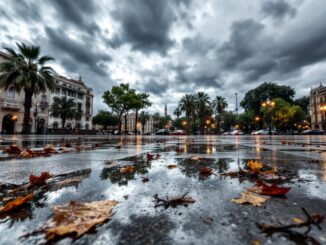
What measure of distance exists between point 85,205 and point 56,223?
193mm

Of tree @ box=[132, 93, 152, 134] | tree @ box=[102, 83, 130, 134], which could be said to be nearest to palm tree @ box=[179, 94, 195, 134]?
tree @ box=[132, 93, 152, 134]

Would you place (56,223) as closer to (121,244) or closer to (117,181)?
(121,244)

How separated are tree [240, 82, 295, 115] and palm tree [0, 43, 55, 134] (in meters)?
59.3

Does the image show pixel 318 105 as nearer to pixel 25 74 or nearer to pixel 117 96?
pixel 117 96

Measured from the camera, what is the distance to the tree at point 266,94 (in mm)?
62031

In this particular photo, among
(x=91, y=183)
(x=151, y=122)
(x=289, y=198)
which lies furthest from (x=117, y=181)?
(x=151, y=122)

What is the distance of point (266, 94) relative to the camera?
204ft

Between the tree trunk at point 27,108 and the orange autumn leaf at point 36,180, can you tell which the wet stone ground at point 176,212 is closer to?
the orange autumn leaf at point 36,180

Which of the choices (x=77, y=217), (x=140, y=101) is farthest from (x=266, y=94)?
(x=77, y=217)

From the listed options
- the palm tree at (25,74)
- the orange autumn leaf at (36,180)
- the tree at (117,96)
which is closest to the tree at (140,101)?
the tree at (117,96)

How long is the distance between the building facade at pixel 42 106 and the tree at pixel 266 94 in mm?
52314

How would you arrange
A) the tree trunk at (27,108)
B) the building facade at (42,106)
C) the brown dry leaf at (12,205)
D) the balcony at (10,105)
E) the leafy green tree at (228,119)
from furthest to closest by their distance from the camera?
the leafy green tree at (228,119) < the building facade at (42,106) < the balcony at (10,105) < the tree trunk at (27,108) < the brown dry leaf at (12,205)

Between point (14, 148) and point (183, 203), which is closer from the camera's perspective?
point (183, 203)

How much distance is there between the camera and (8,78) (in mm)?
21781
